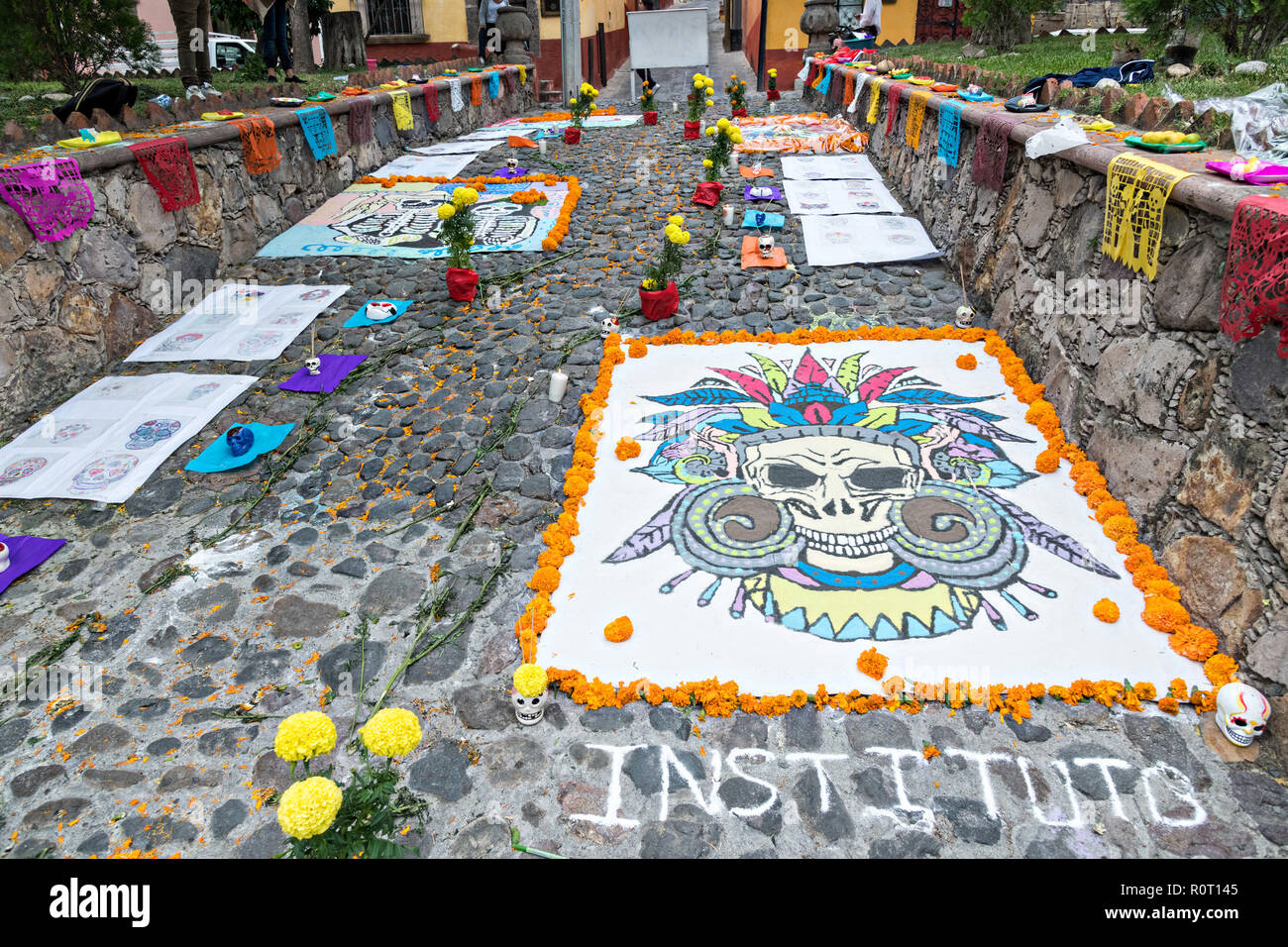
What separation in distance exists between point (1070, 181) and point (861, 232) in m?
2.77

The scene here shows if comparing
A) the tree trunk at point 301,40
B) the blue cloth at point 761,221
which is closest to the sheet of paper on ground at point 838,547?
the blue cloth at point 761,221

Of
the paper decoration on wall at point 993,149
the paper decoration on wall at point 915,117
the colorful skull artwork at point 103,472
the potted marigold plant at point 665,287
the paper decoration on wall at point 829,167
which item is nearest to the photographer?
the colorful skull artwork at point 103,472

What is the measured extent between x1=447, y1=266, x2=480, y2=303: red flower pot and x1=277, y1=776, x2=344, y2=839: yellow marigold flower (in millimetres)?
5120

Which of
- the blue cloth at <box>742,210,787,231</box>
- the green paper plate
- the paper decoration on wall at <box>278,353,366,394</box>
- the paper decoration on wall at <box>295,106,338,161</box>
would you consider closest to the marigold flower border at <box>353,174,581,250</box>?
the paper decoration on wall at <box>295,106,338,161</box>

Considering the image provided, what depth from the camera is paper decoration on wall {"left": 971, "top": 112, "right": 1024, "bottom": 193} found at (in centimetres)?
550

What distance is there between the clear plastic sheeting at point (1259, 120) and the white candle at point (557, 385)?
4167mm

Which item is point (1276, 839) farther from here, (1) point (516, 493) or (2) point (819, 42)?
(2) point (819, 42)

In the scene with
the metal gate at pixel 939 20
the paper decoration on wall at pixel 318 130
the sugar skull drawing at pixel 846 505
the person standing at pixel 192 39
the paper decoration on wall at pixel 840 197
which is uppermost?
Result: the metal gate at pixel 939 20

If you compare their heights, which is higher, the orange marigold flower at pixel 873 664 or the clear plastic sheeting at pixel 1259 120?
the clear plastic sheeting at pixel 1259 120

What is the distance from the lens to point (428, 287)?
22.1ft

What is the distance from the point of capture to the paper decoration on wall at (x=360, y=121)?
9336 millimetres

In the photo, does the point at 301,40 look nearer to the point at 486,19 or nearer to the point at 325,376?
the point at 486,19

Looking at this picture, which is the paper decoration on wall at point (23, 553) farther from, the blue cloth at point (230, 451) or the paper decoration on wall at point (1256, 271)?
the paper decoration on wall at point (1256, 271)

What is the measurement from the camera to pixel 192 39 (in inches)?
436
